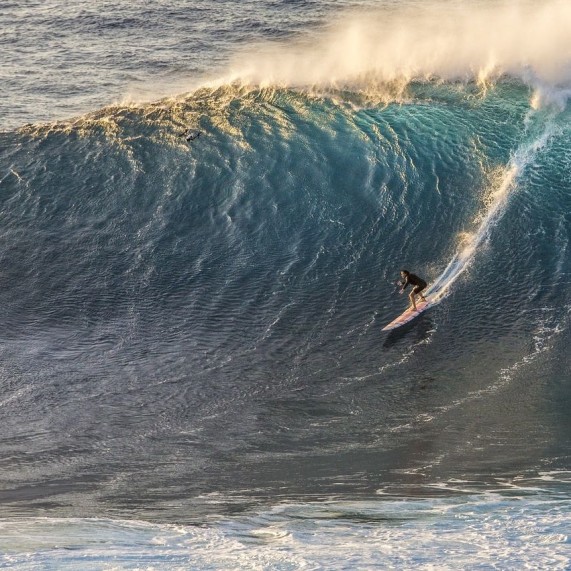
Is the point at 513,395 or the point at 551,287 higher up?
the point at 551,287

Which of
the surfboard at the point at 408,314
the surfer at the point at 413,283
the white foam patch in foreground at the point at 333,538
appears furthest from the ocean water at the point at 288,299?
the surfer at the point at 413,283

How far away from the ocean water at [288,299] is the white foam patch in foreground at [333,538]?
6 centimetres

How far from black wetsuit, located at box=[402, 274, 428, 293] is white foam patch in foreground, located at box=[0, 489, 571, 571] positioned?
7.71 m

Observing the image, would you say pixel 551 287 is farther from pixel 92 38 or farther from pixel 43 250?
pixel 92 38

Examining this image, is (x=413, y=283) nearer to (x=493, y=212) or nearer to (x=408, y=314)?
(x=408, y=314)

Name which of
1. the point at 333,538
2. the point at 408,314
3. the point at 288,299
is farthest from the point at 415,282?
the point at 333,538

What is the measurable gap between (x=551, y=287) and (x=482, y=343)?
3.02m

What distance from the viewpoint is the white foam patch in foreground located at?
13.4 meters

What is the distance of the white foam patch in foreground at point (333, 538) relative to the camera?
43.9 ft

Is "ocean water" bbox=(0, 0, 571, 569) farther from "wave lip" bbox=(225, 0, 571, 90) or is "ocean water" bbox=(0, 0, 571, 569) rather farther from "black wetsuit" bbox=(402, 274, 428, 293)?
"black wetsuit" bbox=(402, 274, 428, 293)

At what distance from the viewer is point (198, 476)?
58.3 ft

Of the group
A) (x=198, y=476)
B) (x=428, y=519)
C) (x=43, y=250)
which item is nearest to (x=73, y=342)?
(x=43, y=250)

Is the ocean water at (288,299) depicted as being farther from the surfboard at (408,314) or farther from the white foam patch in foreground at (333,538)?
the surfboard at (408,314)

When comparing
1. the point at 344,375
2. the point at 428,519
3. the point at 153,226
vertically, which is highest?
the point at 153,226
